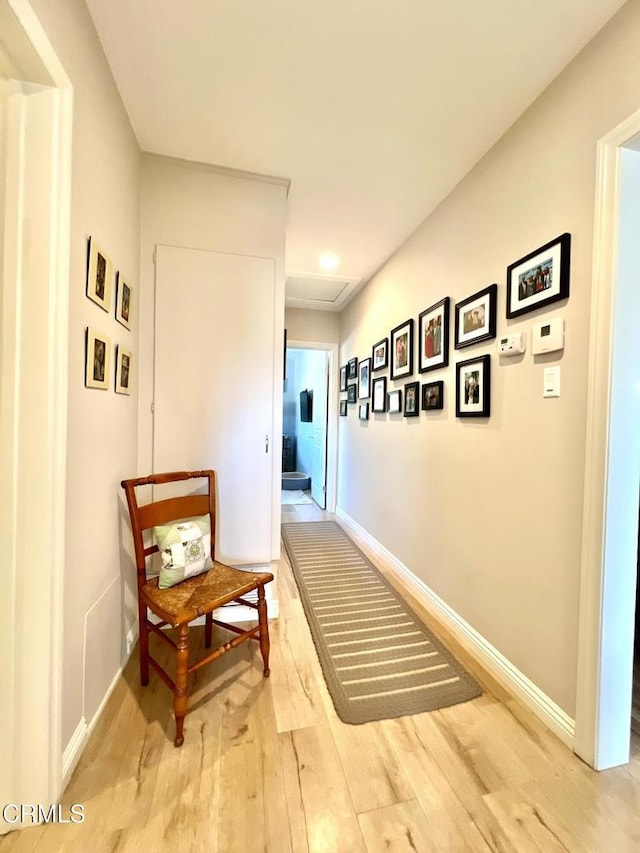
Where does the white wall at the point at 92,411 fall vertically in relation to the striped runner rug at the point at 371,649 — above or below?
above

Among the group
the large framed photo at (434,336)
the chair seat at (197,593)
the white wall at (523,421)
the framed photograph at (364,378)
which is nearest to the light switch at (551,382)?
the white wall at (523,421)

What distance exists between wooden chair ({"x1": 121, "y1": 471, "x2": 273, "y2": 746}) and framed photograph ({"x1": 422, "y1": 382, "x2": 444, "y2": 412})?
140cm

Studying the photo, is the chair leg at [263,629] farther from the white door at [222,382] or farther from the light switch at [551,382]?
the light switch at [551,382]

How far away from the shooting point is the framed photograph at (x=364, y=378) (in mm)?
3456

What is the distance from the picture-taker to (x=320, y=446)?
4.90m

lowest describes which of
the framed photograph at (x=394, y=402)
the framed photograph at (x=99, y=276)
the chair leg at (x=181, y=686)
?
the chair leg at (x=181, y=686)

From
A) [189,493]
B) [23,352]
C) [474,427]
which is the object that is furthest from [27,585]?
[474,427]

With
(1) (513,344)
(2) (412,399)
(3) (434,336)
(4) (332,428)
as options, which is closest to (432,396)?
(2) (412,399)

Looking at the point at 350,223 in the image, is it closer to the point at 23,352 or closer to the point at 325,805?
the point at 23,352

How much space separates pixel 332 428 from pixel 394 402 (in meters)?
1.73

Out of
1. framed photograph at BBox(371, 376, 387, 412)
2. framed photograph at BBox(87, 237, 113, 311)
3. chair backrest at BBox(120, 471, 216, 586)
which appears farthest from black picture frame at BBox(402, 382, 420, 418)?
framed photograph at BBox(87, 237, 113, 311)

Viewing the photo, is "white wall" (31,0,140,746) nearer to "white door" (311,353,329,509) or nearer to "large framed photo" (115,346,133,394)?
"large framed photo" (115,346,133,394)

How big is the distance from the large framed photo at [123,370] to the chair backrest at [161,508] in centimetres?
42

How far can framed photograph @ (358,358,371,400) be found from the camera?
11.3 ft
